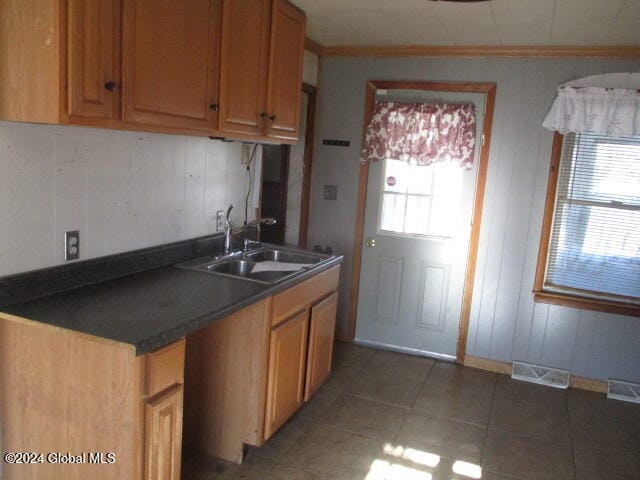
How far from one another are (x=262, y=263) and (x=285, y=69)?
1.04 metres

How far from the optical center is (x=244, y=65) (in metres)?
2.46

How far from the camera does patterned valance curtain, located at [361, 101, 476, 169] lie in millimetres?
3666

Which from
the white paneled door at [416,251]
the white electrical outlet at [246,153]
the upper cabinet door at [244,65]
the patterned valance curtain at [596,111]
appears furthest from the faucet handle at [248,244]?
the patterned valance curtain at [596,111]

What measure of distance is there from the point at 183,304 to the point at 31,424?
655mm

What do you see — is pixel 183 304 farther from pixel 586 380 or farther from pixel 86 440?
pixel 586 380

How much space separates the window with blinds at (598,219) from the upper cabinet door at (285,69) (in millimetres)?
1828

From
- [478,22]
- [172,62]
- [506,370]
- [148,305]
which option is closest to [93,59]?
[172,62]

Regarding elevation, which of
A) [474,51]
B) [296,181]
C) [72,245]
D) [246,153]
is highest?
[474,51]

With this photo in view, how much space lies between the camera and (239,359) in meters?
2.43

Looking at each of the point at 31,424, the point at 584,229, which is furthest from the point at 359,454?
the point at 584,229

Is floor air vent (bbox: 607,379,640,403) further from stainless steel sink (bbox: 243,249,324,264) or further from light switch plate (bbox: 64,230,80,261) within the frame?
light switch plate (bbox: 64,230,80,261)

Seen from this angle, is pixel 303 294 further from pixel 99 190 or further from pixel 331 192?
pixel 331 192

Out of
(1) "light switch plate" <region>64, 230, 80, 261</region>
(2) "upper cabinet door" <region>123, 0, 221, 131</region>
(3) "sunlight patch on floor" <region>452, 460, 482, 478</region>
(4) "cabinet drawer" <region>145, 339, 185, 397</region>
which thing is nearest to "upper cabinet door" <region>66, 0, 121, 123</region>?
(2) "upper cabinet door" <region>123, 0, 221, 131</region>

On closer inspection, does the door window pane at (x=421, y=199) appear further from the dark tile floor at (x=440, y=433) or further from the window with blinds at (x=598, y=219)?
the dark tile floor at (x=440, y=433)
